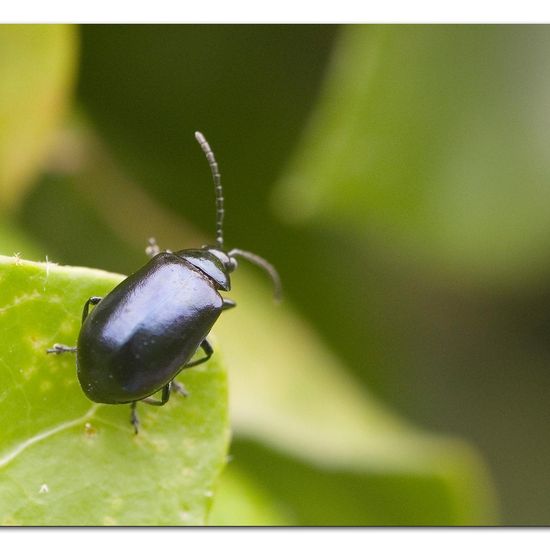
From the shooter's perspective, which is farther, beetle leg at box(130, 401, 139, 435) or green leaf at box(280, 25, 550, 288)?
green leaf at box(280, 25, 550, 288)

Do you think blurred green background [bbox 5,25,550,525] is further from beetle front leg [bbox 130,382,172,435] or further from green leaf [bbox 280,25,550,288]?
beetle front leg [bbox 130,382,172,435]

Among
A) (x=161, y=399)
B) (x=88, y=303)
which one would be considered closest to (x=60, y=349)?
(x=88, y=303)

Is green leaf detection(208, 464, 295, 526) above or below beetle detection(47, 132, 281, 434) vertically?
below

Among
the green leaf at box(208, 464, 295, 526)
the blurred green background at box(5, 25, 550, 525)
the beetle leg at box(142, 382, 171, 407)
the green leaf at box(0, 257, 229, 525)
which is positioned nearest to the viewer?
the green leaf at box(0, 257, 229, 525)

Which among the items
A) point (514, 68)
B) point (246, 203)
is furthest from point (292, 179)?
point (514, 68)

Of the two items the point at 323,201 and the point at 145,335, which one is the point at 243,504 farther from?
the point at 323,201

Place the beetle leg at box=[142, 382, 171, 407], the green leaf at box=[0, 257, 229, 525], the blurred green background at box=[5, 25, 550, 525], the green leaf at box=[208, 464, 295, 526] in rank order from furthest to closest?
the blurred green background at box=[5, 25, 550, 525] → the green leaf at box=[208, 464, 295, 526] → the beetle leg at box=[142, 382, 171, 407] → the green leaf at box=[0, 257, 229, 525]

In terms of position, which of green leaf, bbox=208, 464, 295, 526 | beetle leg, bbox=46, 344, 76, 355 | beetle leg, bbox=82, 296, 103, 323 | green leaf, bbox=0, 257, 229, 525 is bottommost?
green leaf, bbox=208, 464, 295, 526

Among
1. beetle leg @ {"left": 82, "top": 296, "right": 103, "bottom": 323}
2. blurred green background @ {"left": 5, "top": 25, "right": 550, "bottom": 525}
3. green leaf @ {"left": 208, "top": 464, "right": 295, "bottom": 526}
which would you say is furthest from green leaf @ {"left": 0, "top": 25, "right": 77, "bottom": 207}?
green leaf @ {"left": 208, "top": 464, "right": 295, "bottom": 526}
